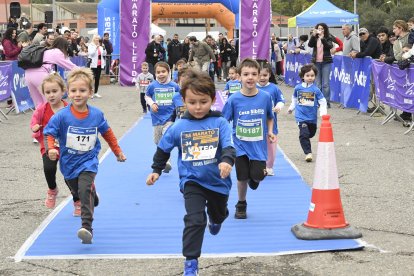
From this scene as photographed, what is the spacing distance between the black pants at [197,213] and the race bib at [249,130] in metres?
1.85

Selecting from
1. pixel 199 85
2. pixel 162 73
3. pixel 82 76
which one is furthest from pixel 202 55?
pixel 199 85

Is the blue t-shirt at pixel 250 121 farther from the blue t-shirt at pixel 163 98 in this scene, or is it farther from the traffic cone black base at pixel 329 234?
the blue t-shirt at pixel 163 98

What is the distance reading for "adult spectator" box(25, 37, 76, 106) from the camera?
11.4 metres

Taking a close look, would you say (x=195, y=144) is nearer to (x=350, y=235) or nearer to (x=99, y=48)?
(x=350, y=235)

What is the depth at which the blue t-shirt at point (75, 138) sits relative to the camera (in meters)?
6.30

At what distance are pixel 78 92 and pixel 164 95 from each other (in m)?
3.91

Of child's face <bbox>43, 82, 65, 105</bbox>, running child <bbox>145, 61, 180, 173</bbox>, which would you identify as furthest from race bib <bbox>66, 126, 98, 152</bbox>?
running child <bbox>145, 61, 180, 173</bbox>

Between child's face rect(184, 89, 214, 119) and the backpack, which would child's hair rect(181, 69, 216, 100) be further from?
the backpack

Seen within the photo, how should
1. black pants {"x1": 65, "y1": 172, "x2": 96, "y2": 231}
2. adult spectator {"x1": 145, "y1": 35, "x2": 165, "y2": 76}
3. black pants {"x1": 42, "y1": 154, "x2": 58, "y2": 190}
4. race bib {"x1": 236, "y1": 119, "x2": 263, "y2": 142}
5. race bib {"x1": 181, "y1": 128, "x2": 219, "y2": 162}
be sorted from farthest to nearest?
adult spectator {"x1": 145, "y1": 35, "x2": 165, "y2": 76}, race bib {"x1": 236, "y1": 119, "x2": 263, "y2": 142}, black pants {"x1": 42, "y1": 154, "x2": 58, "y2": 190}, black pants {"x1": 65, "y1": 172, "x2": 96, "y2": 231}, race bib {"x1": 181, "y1": 128, "x2": 219, "y2": 162}

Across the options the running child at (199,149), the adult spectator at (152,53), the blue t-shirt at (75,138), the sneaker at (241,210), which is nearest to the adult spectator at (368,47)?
the adult spectator at (152,53)

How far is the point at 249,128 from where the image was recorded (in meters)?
7.37

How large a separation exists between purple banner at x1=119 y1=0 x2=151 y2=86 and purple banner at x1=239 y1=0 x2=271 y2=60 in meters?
3.44

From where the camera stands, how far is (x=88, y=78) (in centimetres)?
638

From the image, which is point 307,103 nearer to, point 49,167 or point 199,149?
point 49,167
